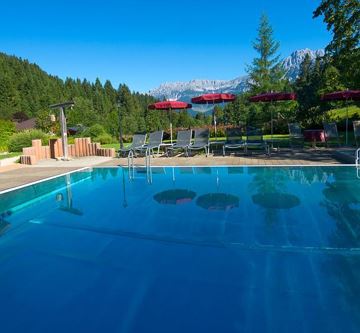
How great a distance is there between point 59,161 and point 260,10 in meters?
27.3

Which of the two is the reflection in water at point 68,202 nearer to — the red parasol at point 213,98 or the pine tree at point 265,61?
the red parasol at point 213,98

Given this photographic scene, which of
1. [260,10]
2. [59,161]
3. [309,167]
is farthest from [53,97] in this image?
[309,167]

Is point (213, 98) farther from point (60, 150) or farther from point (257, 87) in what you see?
point (257, 87)

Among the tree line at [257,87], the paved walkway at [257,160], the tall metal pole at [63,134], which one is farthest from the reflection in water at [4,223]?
the tree line at [257,87]

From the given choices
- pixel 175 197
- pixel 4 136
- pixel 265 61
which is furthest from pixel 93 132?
pixel 265 61

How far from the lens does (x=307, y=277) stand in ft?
11.3

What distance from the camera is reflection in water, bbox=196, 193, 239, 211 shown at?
6129 millimetres

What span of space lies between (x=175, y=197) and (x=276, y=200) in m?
1.89

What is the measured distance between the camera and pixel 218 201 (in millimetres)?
6500

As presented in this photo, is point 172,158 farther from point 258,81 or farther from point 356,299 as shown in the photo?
point 258,81

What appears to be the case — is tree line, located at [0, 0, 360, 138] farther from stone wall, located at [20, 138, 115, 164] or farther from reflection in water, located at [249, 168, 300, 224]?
reflection in water, located at [249, 168, 300, 224]

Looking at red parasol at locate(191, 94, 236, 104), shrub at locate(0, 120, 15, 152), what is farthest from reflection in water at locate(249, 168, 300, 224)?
shrub at locate(0, 120, 15, 152)

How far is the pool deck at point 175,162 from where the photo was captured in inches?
366

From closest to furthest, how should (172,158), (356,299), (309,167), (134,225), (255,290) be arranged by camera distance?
(356,299), (255,290), (134,225), (309,167), (172,158)
